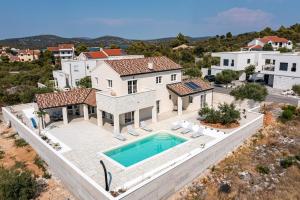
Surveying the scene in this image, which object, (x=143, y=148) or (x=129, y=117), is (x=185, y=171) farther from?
(x=129, y=117)

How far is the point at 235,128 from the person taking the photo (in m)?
26.6

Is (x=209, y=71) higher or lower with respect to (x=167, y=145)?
higher

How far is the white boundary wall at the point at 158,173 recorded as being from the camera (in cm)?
1560

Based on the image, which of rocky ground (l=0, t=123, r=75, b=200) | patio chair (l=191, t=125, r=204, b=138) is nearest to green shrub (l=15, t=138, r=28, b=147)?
rocky ground (l=0, t=123, r=75, b=200)

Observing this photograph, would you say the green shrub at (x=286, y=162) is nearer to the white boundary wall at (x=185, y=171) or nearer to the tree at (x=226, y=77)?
the white boundary wall at (x=185, y=171)

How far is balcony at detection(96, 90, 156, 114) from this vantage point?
82.7 feet

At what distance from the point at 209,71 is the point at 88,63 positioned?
109 ft

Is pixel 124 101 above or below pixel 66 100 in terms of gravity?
above

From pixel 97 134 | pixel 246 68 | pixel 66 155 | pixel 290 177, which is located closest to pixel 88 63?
pixel 97 134

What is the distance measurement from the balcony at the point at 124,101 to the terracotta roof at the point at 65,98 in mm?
2758

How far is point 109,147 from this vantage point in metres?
22.9

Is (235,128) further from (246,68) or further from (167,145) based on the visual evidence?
(246,68)

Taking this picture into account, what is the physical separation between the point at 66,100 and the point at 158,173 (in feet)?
56.8

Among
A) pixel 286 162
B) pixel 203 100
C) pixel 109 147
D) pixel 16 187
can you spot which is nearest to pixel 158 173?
pixel 109 147
